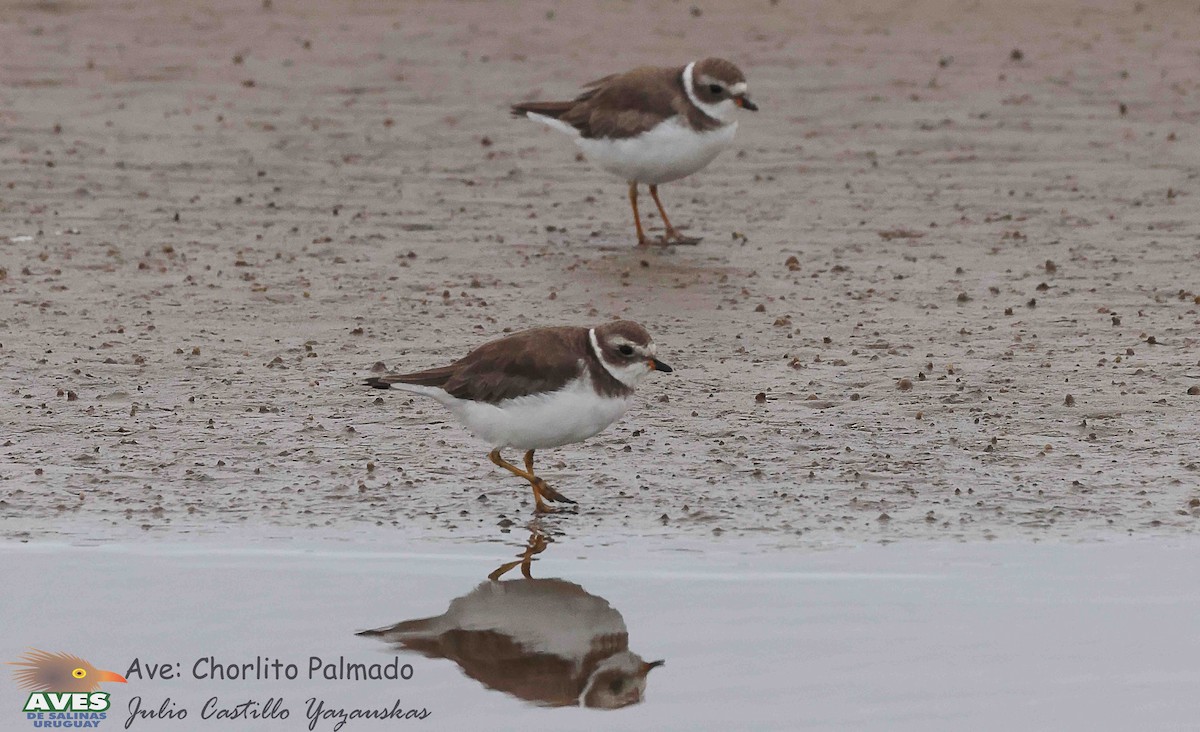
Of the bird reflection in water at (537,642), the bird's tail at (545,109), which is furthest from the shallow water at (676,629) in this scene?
the bird's tail at (545,109)

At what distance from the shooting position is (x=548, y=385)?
27.9ft

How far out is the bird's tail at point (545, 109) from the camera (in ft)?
48.1

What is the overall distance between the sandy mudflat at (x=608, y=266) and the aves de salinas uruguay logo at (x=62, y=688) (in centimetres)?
148

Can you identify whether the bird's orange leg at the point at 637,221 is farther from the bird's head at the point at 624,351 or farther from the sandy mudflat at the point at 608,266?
the bird's head at the point at 624,351

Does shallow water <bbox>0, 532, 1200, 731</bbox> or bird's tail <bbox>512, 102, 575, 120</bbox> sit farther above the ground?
bird's tail <bbox>512, 102, 575, 120</bbox>

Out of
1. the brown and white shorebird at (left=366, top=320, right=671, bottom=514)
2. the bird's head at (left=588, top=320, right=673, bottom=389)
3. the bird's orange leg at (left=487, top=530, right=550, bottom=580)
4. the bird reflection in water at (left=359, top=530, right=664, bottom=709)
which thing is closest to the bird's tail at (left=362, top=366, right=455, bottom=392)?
the brown and white shorebird at (left=366, top=320, right=671, bottom=514)

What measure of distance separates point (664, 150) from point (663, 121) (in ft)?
0.75

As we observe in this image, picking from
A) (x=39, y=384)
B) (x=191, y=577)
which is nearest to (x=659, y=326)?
(x=39, y=384)

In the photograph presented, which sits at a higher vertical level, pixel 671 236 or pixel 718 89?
pixel 718 89

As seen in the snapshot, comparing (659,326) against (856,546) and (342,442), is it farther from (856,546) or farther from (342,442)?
(856,546)

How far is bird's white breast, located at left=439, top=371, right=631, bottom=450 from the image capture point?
8.42 m

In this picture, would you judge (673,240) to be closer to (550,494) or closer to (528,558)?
(550,494)

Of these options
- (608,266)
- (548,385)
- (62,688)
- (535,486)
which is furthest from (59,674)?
(608,266)

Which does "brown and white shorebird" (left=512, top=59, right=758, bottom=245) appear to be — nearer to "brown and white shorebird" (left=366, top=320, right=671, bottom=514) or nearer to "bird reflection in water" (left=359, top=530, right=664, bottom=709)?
"brown and white shorebird" (left=366, top=320, right=671, bottom=514)
